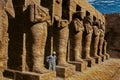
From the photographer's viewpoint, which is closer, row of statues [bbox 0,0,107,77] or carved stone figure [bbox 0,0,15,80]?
carved stone figure [bbox 0,0,15,80]

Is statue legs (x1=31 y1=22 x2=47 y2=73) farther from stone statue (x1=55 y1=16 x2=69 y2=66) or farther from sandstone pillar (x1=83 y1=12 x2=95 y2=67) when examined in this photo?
sandstone pillar (x1=83 y1=12 x2=95 y2=67)

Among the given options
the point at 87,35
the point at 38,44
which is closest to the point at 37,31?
the point at 38,44

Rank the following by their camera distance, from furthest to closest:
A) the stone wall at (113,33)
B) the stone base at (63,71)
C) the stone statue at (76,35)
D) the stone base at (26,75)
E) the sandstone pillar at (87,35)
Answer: the stone wall at (113,33) → the sandstone pillar at (87,35) → the stone statue at (76,35) → the stone base at (63,71) → the stone base at (26,75)

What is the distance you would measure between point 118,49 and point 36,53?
13.7 meters

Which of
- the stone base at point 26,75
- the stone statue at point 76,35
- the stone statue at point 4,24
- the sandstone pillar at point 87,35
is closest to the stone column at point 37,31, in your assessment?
the stone base at point 26,75

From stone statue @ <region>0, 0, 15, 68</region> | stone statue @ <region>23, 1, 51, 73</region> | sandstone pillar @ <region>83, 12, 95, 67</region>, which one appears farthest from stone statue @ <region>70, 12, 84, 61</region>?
stone statue @ <region>0, 0, 15, 68</region>

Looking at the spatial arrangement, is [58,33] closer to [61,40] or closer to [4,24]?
[61,40]

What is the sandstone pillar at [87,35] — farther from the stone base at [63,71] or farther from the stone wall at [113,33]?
the stone wall at [113,33]

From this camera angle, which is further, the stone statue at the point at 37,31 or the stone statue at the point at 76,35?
the stone statue at the point at 76,35

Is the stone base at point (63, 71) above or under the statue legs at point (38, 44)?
under

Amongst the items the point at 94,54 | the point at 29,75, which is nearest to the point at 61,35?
the point at 29,75

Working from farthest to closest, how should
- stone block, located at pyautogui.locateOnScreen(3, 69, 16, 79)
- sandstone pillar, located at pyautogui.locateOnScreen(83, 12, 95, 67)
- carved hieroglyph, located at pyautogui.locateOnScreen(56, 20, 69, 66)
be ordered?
1. sandstone pillar, located at pyautogui.locateOnScreen(83, 12, 95, 67)
2. carved hieroglyph, located at pyautogui.locateOnScreen(56, 20, 69, 66)
3. stone block, located at pyautogui.locateOnScreen(3, 69, 16, 79)

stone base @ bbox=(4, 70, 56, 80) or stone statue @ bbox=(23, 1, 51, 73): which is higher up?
stone statue @ bbox=(23, 1, 51, 73)

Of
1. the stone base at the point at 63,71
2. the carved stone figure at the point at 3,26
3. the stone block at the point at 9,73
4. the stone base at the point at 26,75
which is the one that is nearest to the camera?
the carved stone figure at the point at 3,26
